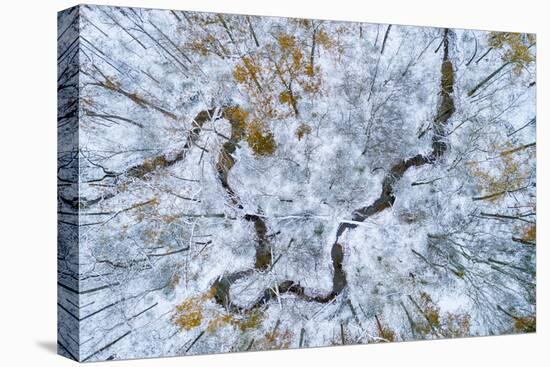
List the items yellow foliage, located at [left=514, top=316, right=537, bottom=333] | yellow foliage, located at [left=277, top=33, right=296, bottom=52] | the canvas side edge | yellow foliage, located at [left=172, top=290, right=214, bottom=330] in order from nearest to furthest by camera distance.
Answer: the canvas side edge, yellow foliage, located at [left=172, top=290, right=214, bottom=330], yellow foliage, located at [left=277, top=33, right=296, bottom=52], yellow foliage, located at [left=514, top=316, right=537, bottom=333]

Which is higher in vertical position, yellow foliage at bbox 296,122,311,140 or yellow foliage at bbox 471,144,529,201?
yellow foliage at bbox 296,122,311,140

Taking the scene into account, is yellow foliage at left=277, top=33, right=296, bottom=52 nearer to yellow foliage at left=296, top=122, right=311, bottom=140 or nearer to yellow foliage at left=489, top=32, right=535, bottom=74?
yellow foliage at left=296, top=122, right=311, bottom=140

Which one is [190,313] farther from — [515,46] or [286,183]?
[515,46]

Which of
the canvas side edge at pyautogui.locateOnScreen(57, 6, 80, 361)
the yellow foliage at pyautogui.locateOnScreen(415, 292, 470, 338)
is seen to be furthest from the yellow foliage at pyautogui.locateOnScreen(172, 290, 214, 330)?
the yellow foliage at pyautogui.locateOnScreen(415, 292, 470, 338)

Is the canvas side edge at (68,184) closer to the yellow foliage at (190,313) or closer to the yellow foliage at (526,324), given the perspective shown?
the yellow foliage at (190,313)

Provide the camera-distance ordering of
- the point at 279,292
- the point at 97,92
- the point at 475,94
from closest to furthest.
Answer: the point at 97,92 → the point at 279,292 → the point at 475,94

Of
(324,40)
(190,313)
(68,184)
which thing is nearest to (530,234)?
(324,40)

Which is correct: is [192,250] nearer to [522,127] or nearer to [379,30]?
[379,30]

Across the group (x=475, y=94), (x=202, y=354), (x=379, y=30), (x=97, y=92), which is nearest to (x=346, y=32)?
(x=379, y=30)
